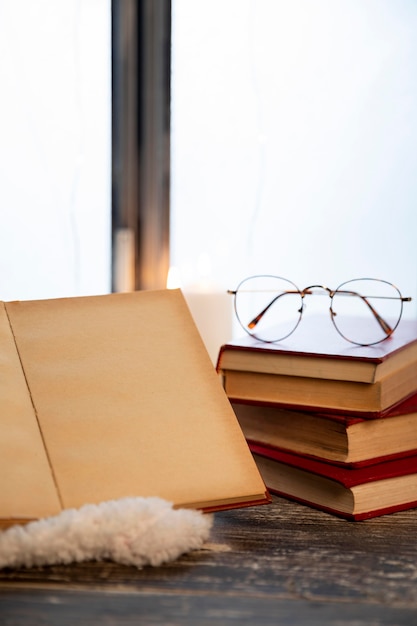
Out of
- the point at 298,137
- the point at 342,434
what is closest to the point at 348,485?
the point at 342,434

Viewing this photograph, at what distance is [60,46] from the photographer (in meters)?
1.29

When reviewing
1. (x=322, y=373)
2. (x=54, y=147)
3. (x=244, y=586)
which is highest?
(x=54, y=147)

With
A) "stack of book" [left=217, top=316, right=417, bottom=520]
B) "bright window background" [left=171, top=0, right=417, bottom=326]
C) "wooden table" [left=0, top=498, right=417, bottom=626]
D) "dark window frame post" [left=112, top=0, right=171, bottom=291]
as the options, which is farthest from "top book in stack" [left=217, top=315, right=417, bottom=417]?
"dark window frame post" [left=112, top=0, right=171, bottom=291]

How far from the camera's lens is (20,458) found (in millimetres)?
517

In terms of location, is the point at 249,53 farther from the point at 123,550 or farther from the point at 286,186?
the point at 123,550

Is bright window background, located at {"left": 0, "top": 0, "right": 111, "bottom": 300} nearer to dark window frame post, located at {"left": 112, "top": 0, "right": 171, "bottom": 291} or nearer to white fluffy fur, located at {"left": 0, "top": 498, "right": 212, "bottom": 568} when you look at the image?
dark window frame post, located at {"left": 112, "top": 0, "right": 171, "bottom": 291}

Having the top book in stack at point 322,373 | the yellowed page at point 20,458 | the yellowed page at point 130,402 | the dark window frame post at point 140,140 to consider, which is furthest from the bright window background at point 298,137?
the yellowed page at point 20,458

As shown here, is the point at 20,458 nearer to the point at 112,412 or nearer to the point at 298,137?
the point at 112,412

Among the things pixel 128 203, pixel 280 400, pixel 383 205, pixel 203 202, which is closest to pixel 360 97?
pixel 383 205

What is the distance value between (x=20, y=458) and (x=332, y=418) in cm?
25

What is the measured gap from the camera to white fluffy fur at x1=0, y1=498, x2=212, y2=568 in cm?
47

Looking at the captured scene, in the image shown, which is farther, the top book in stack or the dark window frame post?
the dark window frame post

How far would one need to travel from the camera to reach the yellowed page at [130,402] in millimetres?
531

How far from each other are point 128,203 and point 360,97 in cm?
46
